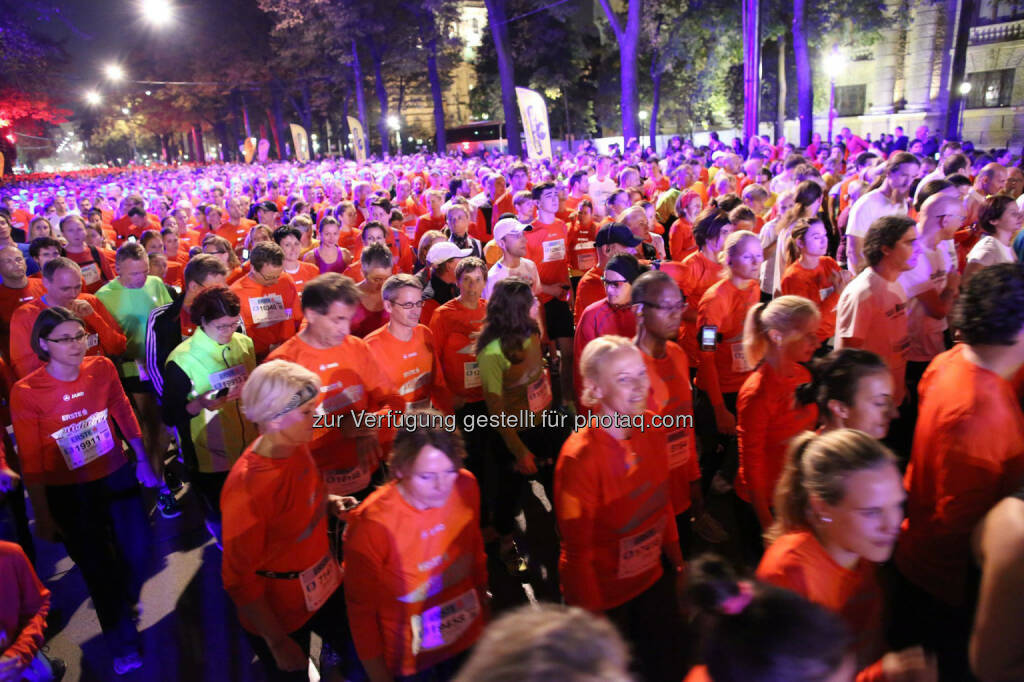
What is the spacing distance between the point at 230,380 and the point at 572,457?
90.8 inches

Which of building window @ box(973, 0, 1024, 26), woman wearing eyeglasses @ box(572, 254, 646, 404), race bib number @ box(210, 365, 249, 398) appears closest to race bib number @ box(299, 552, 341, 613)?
race bib number @ box(210, 365, 249, 398)

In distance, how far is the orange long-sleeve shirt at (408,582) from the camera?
2326mm

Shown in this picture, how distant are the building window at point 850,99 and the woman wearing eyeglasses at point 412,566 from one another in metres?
46.1

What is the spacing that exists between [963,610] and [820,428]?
2.72 feet

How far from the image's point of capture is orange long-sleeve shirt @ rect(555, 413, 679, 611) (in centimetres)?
251

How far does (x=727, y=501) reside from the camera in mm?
4844

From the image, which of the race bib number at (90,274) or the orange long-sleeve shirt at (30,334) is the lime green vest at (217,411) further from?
the race bib number at (90,274)

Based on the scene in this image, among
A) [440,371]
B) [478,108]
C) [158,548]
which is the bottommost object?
[158,548]

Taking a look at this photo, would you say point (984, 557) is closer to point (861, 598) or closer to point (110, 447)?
point (861, 598)

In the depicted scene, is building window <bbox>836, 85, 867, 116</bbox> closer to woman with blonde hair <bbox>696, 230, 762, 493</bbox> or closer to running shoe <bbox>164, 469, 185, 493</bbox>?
woman with blonde hair <bbox>696, 230, 762, 493</bbox>

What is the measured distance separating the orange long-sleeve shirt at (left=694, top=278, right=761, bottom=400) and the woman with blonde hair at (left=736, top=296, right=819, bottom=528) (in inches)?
33.1

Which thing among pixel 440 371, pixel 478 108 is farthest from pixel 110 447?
pixel 478 108

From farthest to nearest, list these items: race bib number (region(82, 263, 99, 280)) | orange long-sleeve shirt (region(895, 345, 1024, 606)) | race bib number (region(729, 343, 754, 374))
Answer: race bib number (region(82, 263, 99, 280)), race bib number (region(729, 343, 754, 374)), orange long-sleeve shirt (region(895, 345, 1024, 606))

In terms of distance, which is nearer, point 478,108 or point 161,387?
point 161,387
